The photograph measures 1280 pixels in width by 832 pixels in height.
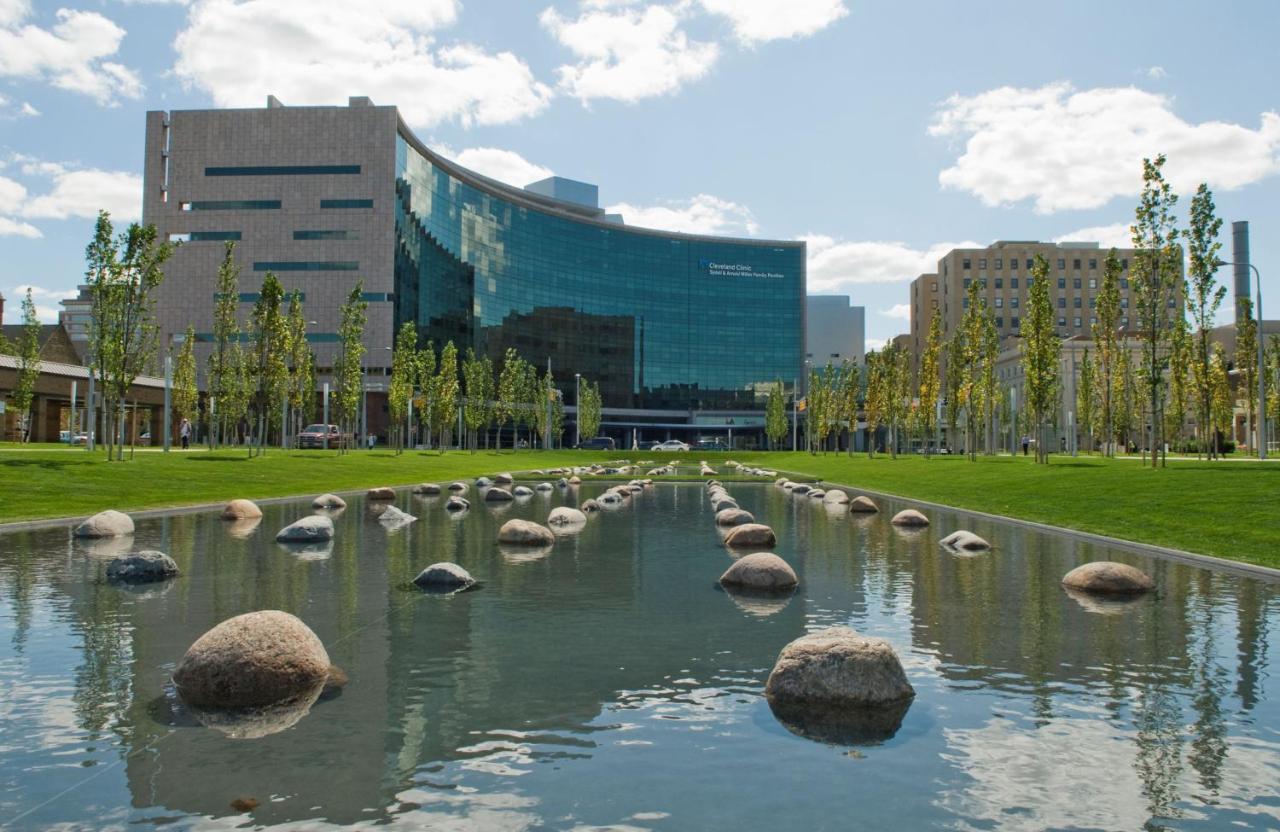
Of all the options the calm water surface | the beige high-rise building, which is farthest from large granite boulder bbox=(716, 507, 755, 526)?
the beige high-rise building

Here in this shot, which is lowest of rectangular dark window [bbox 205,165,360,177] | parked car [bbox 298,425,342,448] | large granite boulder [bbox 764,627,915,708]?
large granite boulder [bbox 764,627,915,708]

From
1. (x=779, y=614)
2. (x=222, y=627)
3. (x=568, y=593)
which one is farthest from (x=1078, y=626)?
(x=222, y=627)

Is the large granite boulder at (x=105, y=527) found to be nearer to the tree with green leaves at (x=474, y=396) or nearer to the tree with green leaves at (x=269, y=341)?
the tree with green leaves at (x=269, y=341)

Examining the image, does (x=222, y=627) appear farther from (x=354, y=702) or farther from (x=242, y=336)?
(x=242, y=336)

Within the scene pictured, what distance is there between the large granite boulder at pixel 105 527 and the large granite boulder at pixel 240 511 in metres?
3.21

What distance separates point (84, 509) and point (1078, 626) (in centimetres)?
2354

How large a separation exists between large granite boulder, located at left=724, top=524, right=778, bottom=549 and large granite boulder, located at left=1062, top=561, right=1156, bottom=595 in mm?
6113

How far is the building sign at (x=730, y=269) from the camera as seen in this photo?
16462 centimetres

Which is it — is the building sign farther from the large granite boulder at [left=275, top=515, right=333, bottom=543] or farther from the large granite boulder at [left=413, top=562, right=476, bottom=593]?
the large granite boulder at [left=413, top=562, right=476, bottom=593]

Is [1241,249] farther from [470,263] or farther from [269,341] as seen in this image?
[470,263]

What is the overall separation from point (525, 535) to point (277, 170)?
106002 millimetres

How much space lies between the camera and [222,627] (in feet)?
25.0

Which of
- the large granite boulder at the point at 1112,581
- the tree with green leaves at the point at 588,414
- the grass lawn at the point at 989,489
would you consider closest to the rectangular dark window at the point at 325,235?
the tree with green leaves at the point at 588,414

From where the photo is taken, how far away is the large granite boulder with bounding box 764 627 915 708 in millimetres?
7027
